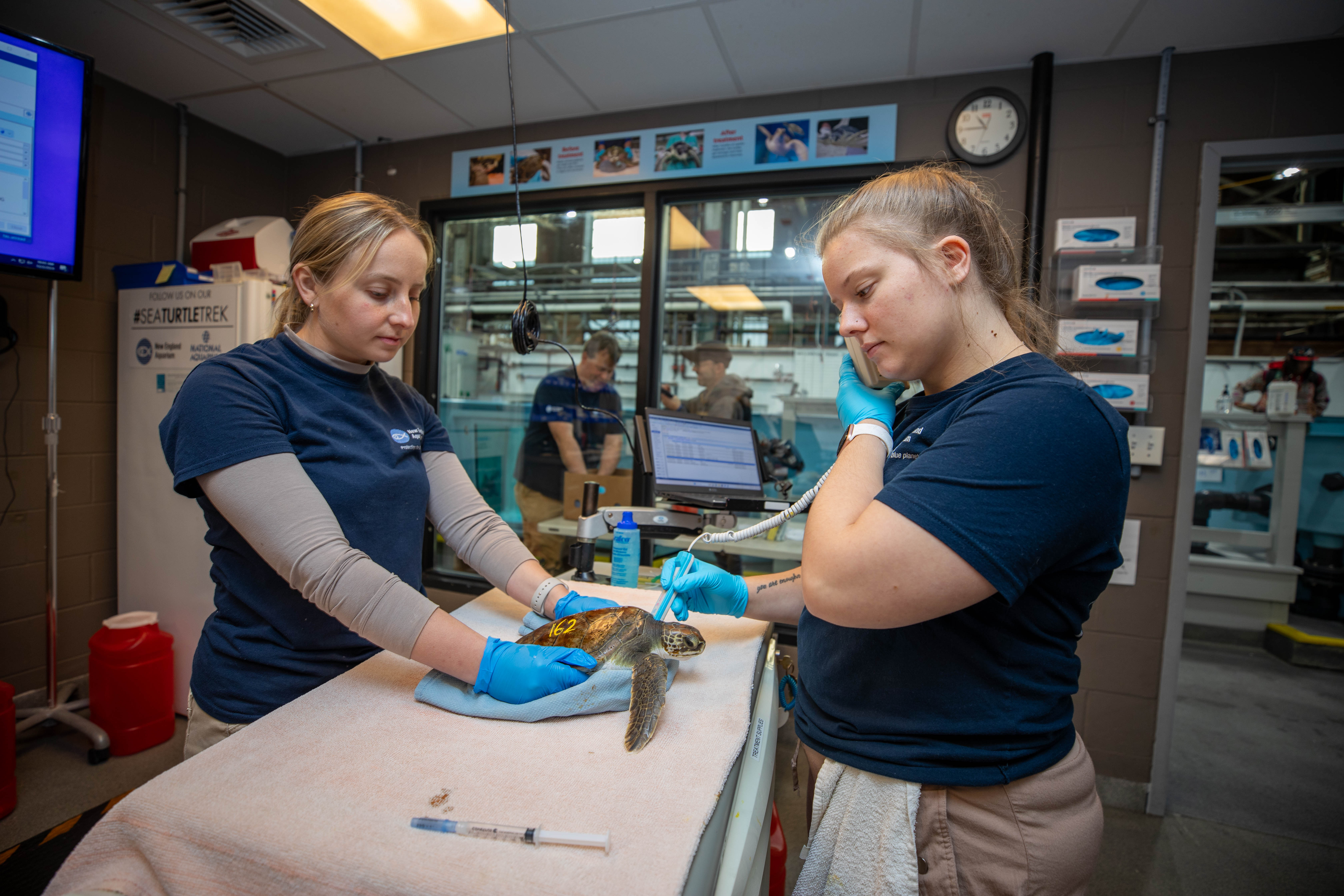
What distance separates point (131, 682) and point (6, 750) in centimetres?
42

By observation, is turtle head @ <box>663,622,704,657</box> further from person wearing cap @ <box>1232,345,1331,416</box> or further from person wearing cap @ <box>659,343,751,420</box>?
person wearing cap @ <box>1232,345,1331,416</box>

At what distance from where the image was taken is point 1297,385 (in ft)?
13.1

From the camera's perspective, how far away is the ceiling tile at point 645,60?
2203mm

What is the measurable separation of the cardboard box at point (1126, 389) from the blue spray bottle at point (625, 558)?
176cm

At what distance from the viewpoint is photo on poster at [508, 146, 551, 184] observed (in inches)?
118

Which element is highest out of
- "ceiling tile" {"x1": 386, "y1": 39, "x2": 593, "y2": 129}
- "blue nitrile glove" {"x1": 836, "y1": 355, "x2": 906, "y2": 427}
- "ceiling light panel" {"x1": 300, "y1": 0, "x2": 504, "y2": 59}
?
"ceiling light panel" {"x1": 300, "y1": 0, "x2": 504, "y2": 59}

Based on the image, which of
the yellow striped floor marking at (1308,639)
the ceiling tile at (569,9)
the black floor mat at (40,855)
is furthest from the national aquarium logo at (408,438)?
the yellow striped floor marking at (1308,639)

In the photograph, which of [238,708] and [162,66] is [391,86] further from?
[238,708]

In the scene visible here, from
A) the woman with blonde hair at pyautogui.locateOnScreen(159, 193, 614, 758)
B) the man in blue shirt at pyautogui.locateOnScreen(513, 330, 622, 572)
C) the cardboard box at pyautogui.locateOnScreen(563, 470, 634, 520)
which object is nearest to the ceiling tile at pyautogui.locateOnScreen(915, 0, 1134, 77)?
the man in blue shirt at pyautogui.locateOnScreen(513, 330, 622, 572)

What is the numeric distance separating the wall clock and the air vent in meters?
2.59

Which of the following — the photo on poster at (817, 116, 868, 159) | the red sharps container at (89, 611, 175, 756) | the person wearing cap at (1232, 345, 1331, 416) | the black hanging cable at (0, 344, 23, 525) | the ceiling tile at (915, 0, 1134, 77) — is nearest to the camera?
the ceiling tile at (915, 0, 1134, 77)

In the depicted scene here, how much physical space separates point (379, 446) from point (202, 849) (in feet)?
2.12

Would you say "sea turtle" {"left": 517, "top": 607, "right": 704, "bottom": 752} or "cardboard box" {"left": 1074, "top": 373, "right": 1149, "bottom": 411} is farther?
"cardboard box" {"left": 1074, "top": 373, "right": 1149, "bottom": 411}

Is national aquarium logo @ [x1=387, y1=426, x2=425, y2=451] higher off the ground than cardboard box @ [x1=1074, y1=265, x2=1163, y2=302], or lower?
lower
